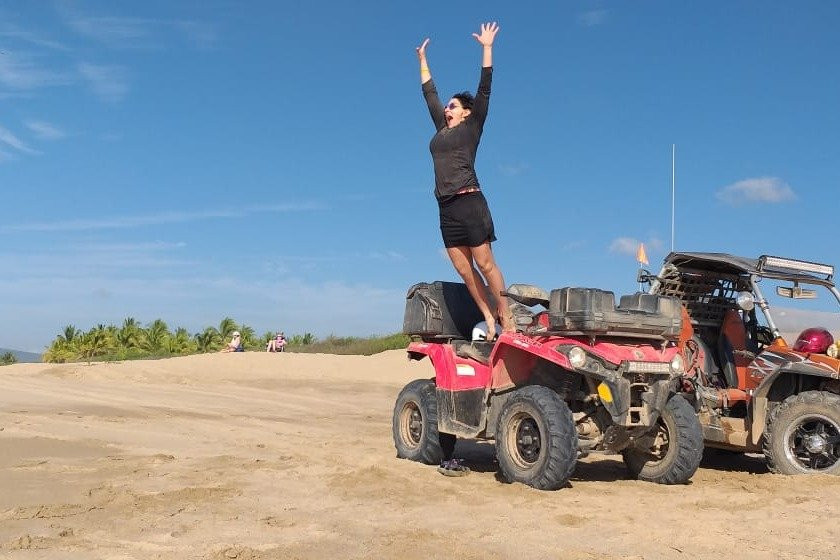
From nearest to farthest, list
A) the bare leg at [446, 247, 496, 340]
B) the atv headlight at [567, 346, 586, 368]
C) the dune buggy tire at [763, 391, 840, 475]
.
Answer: the atv headlight at [567, 346, 586, 368], the dune buggy tire at [763, 391, 840, 475], the bare leg at [446, 247, 496, 340]

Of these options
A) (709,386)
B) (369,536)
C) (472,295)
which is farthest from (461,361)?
(369,536)

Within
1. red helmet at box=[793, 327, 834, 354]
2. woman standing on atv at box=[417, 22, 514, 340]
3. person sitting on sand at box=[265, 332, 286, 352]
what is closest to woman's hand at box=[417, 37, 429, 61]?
woman standing on atv at box=[417, 22, 514, 340]

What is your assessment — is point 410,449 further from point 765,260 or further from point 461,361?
point 765,260

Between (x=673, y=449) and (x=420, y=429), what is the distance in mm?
2440

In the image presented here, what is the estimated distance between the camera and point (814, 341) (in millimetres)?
7586

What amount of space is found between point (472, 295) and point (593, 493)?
229cm

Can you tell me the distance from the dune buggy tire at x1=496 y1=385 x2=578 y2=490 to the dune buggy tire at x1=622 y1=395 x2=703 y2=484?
1059 mm

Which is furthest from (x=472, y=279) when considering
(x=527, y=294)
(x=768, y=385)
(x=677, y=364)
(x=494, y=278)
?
(x=768, y=385)

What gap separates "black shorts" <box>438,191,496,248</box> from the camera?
7.20 metres

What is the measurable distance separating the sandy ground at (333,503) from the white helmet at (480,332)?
1.22 meters

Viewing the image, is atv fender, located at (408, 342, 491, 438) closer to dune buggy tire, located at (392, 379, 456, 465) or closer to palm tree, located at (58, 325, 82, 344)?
dune buggy tire, located at (392, 379, 456, 465)

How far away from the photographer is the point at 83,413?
36.7 ft

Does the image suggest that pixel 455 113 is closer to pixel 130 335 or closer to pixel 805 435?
pixel 805 435

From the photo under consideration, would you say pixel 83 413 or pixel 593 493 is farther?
pixel 83 413
